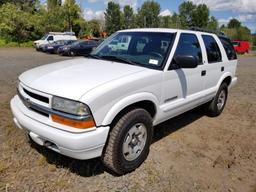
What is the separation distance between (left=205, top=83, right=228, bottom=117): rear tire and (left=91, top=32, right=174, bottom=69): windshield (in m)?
2.13

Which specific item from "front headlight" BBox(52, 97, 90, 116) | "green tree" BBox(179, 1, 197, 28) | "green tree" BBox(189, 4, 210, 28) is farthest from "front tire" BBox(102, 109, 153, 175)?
"green tree" BBox(179, 1, 197, 28)

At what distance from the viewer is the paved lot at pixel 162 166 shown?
3268 millimetres

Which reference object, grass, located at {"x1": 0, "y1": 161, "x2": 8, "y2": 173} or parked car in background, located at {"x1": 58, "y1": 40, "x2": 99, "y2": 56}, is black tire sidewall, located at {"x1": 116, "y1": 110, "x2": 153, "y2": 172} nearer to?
grass, located at {"x1": 0, "y1": 161, "x2": 8, "y2": 173}

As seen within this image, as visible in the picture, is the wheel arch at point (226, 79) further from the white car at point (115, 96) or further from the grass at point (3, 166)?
the grass at point (3, 166)

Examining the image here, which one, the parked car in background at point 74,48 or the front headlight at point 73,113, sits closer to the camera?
the front headlight at point 73,113

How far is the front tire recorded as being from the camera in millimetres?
3191

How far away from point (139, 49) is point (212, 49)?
1.80 m

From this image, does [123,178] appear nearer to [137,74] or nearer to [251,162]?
[137,74]

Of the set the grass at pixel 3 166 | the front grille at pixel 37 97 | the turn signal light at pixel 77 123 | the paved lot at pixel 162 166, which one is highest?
the front grille at pixel 37 97

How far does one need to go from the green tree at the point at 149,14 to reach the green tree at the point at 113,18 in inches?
287

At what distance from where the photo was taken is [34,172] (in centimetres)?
341

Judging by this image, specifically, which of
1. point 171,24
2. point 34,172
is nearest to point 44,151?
point 34,172

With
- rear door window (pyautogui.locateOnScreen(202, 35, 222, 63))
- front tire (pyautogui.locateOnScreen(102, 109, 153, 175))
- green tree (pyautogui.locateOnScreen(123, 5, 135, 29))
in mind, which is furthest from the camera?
green tree (pyautogui.locateOnScreen(123, 5, 135, 29))

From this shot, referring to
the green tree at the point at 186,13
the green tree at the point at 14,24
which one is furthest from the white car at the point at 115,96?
the green tree at the point at 186,13
